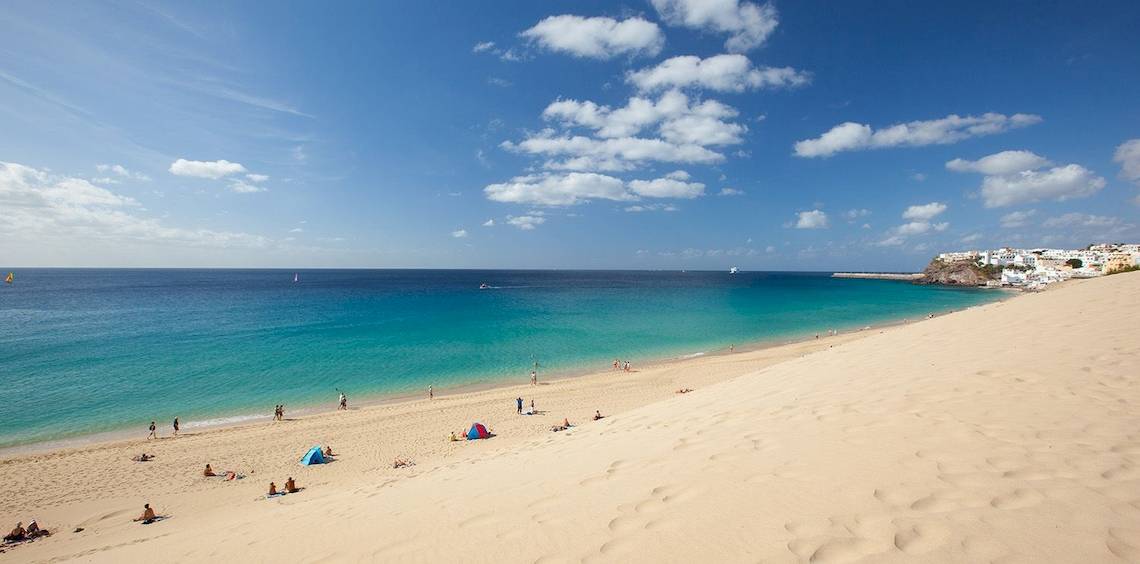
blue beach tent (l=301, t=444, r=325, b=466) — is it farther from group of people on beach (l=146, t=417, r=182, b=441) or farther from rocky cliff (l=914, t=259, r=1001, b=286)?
rocky cliff (l=914, t=259, r=1001, b=286)

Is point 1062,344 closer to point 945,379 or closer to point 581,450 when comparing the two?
point 945,379

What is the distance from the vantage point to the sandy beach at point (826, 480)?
3.17m

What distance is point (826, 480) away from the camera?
4133mm

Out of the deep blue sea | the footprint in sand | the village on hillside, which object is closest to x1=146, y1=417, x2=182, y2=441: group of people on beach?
the deep blue sea

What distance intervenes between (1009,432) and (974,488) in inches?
69.7

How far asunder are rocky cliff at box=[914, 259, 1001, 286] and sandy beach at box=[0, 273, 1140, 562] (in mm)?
145846

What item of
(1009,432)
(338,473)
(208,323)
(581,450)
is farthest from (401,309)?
(1009,432)

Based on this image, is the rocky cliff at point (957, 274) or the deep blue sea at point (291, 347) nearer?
the deep blue sea at point (291, 347)

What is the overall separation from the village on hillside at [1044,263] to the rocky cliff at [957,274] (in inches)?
62.0

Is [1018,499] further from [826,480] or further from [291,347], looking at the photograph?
[291,347]

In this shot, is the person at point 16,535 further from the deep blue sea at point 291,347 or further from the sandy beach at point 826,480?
the deep blue sea at point 291,347

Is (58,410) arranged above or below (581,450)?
below

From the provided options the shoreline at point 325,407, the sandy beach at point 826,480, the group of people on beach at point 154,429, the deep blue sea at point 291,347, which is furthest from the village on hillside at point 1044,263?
the group of people on beach at point 154,429

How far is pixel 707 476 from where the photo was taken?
4.73 m
